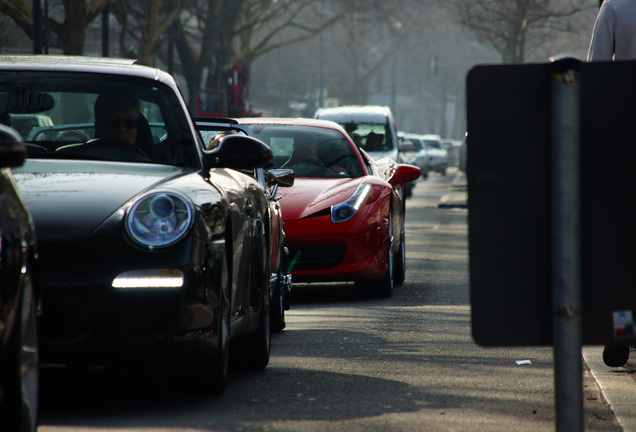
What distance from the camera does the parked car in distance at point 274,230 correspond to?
761 centimetres

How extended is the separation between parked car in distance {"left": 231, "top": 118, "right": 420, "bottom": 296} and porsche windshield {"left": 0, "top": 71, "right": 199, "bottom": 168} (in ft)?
13.4

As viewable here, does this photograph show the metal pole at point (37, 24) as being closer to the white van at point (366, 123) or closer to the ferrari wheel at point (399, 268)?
the white van at point (366, 123)

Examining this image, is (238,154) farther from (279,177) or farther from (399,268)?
(399,268)

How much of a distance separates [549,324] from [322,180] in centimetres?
748

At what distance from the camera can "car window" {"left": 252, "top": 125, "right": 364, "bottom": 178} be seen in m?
11.1

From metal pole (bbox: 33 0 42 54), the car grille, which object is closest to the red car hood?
the car grille

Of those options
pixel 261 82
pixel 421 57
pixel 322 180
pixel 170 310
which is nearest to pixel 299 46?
pixel 261 82

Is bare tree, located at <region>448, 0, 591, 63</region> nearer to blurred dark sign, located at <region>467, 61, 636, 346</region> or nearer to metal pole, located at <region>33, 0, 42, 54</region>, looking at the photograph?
metal pole, located at <region>33, 0, 42, 54</region>

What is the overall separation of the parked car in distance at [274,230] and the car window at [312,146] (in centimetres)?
179

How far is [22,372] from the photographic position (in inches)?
140

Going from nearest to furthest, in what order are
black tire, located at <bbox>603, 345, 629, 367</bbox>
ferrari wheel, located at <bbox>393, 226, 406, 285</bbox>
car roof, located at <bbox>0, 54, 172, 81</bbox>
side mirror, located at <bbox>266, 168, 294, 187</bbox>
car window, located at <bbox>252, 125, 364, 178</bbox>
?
1. car roof, located at <bbox>0, 54, 172, 81</bbox>
2. black tire, located at <bbox>603, 345, 629, 367</bbox>
3. side mirror, located at <bbox>266, 168, 294, 187</bbox>
4. car window, located at <bbox>252, 125, 364, 178</bbox>
5. ferrari wheel, located at <bbox>393, 226, 406, 285</bbox>

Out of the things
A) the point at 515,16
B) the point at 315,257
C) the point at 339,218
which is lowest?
the point at 315,257

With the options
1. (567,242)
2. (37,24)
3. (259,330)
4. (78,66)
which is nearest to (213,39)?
(37,24)

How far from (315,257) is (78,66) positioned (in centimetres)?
421
